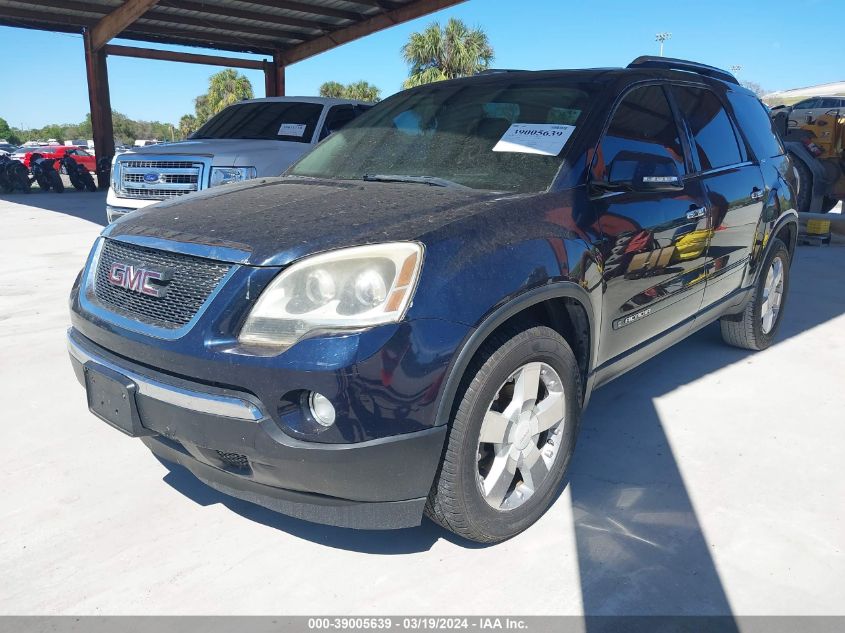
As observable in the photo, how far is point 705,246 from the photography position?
341cm

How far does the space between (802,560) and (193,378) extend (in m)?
2.18

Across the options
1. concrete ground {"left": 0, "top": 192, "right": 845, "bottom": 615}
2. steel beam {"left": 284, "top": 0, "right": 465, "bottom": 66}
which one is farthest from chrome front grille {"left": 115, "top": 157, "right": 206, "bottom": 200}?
steel beam {"left": 284, "top": 0, "right": 465, "bottom": 66}

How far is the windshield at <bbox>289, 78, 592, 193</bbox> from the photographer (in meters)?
2.77

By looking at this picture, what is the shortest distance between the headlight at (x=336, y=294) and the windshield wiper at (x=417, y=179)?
79 centimetres

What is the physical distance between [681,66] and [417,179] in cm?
202

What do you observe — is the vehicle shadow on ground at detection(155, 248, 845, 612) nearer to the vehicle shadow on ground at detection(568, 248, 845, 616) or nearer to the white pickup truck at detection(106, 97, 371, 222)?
the vehicle shadow on ground at detection(568, 248, 845, 616)

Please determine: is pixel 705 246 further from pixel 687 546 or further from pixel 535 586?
pixel 535 586

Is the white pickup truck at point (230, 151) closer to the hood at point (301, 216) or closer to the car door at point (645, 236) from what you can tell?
the hood at point (301, 216)

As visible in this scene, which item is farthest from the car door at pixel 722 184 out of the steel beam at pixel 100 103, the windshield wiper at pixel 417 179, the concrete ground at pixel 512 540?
the steel beam at pixel 100 103

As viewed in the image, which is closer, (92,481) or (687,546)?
(687,546)

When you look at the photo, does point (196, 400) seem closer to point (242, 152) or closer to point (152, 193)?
point (242, 152)

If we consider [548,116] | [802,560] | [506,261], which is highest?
[548,116]

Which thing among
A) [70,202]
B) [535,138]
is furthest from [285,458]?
[70,202]

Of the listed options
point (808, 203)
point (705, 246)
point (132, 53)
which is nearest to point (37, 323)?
point (705, 246)
